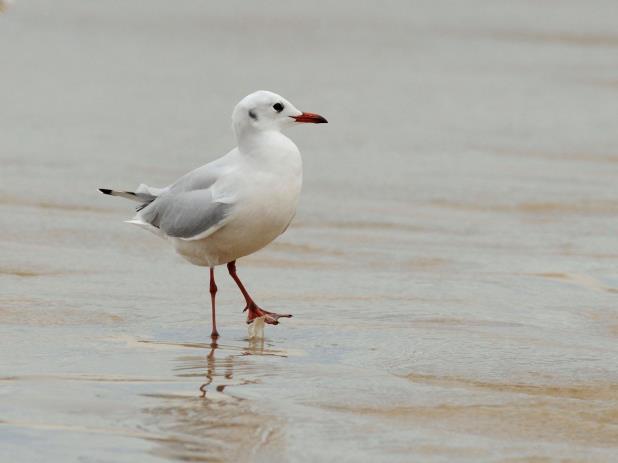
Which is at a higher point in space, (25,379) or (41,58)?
(41,58)

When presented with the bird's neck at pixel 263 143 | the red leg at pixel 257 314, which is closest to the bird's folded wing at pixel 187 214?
the bird's neck at pixel 263 143

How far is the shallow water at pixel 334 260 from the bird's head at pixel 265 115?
36.8 inches

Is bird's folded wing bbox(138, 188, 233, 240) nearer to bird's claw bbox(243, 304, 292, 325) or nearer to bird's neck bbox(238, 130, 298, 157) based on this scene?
bird's neck bbox(238, 130, 298, 157)

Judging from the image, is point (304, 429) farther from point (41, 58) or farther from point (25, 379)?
point (41, 58)

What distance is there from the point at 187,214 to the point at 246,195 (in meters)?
0.42

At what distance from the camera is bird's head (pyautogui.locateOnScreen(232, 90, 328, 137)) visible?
662 cm

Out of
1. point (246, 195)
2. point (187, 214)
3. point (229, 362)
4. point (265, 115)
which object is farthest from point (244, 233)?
point (229, 362)

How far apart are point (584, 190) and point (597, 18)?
30.8 ft

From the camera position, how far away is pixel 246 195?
251 inches

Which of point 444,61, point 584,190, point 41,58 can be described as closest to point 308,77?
point 444,61

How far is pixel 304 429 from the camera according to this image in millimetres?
4918

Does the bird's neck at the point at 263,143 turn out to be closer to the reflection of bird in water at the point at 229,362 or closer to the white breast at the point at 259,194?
the white breast at the point at 259,194

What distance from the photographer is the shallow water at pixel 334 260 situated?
5.01m

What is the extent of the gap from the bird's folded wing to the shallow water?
0.41 meters
